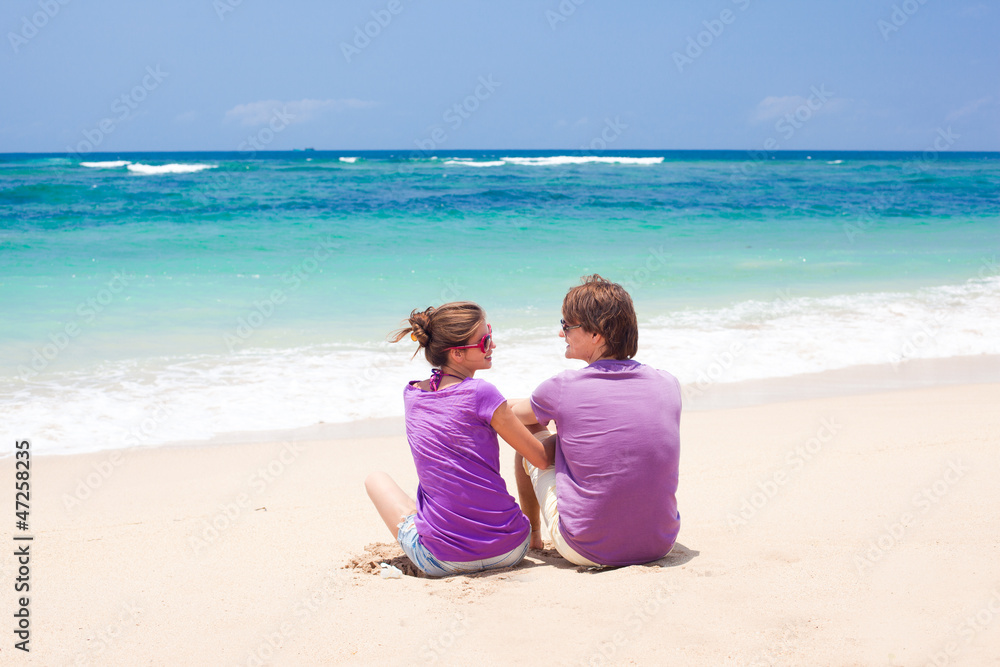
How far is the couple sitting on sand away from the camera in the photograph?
2.75m

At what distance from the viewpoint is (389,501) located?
3113 mm

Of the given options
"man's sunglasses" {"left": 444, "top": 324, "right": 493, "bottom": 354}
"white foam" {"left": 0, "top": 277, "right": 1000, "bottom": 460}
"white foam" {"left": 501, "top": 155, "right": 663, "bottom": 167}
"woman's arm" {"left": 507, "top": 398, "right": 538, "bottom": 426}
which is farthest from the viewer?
"white foam" {"left": 501, "top": 155, "right": 663, "bottom": 167}

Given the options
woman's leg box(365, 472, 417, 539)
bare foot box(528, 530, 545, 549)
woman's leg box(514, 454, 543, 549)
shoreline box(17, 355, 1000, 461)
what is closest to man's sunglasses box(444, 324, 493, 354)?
woman's leg box(514, 454, 543, 549)

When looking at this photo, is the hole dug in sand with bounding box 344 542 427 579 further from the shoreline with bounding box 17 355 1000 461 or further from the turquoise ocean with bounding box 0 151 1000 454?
the turquoise ocean with bounding box 0 151 1000 454

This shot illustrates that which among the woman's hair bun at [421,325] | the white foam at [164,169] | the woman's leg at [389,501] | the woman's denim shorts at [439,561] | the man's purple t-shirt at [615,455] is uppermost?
the white foam at [164,169]

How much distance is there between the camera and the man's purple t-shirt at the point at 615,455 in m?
2.73

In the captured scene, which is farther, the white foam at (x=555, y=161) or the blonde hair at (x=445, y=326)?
the white foam at (x=555, y=161)

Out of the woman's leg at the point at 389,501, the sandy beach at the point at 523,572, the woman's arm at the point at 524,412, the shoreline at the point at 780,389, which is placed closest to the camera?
the sandy beach at the point at 523,572

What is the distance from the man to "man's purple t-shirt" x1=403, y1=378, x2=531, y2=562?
22cm

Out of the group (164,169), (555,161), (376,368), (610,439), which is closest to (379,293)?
(376,368)

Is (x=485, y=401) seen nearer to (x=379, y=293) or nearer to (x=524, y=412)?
(x=524, y=412)

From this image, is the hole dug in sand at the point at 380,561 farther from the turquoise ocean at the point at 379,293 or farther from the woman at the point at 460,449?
the turquoise ocean at the point at 379,293

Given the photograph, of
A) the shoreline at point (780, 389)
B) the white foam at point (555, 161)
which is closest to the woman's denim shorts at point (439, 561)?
the shoreline at point (780, 389)

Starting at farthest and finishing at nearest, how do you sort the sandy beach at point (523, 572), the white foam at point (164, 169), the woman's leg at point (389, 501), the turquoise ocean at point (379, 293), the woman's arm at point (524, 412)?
the white foam at point (164, 169)
the turquoise ocean at point (379, 293)
the woman's leg at point (389, 501)
the woman's arm at point (524, 412)
the sandy beach at point (523, 572)
